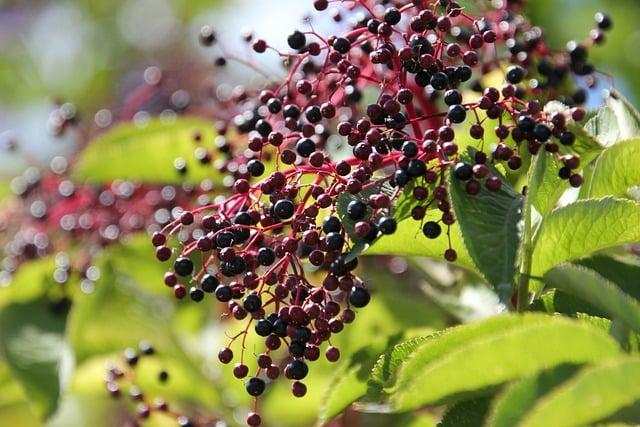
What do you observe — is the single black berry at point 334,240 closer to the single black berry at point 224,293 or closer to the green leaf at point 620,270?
the single black berry at point 224,293

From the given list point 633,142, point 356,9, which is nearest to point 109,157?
point 356,9

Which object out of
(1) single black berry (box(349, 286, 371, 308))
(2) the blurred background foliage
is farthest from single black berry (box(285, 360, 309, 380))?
(2) the blurred background foliage

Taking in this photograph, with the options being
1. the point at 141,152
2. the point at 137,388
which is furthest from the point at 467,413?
the point at 141,152

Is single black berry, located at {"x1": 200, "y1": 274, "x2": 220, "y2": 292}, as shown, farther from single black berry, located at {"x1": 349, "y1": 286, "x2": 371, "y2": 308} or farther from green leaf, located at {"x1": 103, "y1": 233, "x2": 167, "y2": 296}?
green leaf, located at {"x1": 103, "y1": 233, "x2": 167, "y2": 296}

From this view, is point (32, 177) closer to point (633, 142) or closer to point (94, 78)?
point (633, 142)

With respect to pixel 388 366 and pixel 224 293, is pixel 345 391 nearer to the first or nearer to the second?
pixel 388 366

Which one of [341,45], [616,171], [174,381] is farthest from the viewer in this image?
[174,381]
